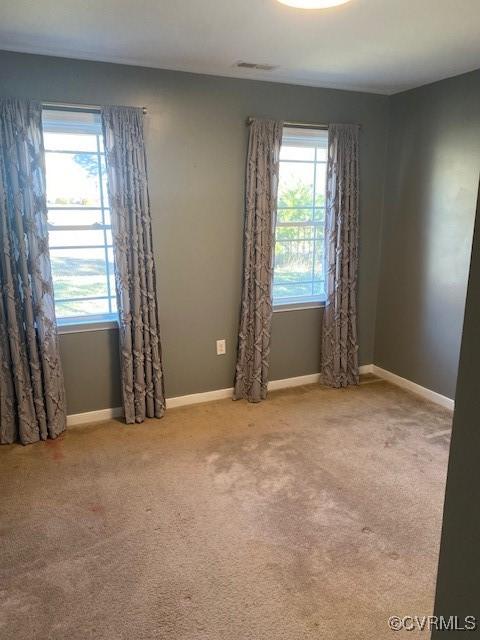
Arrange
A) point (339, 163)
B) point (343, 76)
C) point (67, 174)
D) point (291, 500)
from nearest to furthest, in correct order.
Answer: point (291, 500), point (67, 174), point (343, 76), point (339, 163)

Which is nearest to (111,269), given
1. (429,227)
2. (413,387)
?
(429,227)

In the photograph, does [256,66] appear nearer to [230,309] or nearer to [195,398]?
[230,309]

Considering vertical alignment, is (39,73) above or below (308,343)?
above

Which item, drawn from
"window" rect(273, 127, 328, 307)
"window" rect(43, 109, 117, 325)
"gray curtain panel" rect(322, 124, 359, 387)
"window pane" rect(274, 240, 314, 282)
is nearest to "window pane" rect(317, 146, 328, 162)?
"window" rect(273, 127, 328, 307)

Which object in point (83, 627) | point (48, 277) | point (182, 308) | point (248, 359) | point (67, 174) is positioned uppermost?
point (67, 174)

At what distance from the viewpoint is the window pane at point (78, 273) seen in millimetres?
3289

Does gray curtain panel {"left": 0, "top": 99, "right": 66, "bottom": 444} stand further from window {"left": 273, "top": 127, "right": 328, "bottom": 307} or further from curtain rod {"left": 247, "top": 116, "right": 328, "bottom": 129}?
window {"left": 273, "top": 127, "right": 328, "bottom": 307}

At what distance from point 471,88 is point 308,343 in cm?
225

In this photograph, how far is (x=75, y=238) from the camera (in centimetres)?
329

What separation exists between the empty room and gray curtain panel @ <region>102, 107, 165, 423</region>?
0.02m

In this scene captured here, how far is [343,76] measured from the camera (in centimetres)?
347

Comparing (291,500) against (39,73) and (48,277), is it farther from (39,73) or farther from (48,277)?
(39,73)

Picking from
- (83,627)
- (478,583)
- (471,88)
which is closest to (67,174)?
(83,627)

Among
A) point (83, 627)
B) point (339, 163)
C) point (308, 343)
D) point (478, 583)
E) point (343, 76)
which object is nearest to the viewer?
point (478, 583)
